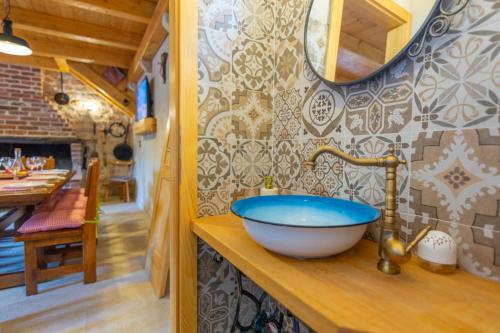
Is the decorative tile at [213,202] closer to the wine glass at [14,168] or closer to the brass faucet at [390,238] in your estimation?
the brass faucet at [390,238]

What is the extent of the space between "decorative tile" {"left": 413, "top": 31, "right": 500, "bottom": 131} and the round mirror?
9 cm

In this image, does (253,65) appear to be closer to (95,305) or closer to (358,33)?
(358,33)

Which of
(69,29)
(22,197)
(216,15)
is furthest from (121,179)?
(216,15)

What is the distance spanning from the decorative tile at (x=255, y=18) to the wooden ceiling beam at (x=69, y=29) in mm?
2664

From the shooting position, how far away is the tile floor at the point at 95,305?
4.86 feet

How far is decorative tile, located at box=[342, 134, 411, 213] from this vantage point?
66 centimetres

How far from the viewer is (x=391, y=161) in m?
0.58

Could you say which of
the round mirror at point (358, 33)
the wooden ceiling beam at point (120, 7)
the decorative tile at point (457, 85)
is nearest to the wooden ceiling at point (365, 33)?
the round mirror at point (358, 33)

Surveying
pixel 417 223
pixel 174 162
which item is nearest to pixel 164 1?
pixel 174 162

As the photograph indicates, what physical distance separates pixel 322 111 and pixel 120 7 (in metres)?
2.40

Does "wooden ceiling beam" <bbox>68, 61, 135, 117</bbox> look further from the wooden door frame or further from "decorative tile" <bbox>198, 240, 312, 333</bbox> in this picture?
"decorative tile" <bbox>198, 240, 312, 333</bbox>

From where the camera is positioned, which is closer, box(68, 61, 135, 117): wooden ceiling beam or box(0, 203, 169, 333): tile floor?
box(0, 203, 169, 333): tile floor

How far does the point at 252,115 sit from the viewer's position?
3.54 feet

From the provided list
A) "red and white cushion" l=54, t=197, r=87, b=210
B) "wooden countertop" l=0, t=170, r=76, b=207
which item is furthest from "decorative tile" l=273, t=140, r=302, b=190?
"red and white cushion" l=54, t=197, r=87, b=210
